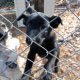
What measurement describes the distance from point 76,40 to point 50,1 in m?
0.76

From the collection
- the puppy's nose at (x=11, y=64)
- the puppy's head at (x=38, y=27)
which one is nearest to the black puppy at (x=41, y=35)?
the puppy's head at (x=38, y=27)

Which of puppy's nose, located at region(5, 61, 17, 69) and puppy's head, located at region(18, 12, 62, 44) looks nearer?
puppy's head, located at region(18, 12, 62, 44)

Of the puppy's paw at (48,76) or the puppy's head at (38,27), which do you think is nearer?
the puppy's head at (38,27)

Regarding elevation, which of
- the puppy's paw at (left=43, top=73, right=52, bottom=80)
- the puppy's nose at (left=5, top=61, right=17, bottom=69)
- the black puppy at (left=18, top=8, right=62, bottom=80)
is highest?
the black puppy at (left=18, top=8, right=62, bottom=80)

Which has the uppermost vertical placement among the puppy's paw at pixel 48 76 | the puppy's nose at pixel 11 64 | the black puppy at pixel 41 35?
the black puppy at pixel 41 35

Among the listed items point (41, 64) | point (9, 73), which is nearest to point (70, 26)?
point (41, 64)

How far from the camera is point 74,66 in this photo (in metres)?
3.02

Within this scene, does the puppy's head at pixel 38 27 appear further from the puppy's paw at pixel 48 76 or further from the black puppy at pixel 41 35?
the puppy's paw at pixel 48 76

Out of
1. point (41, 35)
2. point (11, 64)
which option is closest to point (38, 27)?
point (41, 35)

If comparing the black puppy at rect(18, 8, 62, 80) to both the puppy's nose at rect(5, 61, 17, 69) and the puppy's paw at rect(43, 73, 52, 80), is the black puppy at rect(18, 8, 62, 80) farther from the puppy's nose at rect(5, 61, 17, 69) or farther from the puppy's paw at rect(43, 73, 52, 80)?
the puppy's nose at rect(5, 61, 17, 69)

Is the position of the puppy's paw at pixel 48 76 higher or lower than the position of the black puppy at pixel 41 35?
lower

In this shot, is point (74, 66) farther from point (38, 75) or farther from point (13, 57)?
point (13, 57)

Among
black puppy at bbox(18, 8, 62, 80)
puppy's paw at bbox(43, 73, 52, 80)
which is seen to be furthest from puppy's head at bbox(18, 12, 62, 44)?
puppy's paw at bbox(43, 73, 52, 80)

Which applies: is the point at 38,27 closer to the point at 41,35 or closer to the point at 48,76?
the point at 41,35
